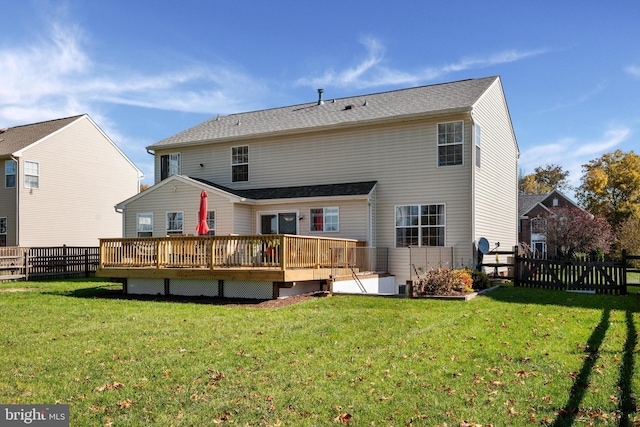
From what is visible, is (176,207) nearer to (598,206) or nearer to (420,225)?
(420,225)

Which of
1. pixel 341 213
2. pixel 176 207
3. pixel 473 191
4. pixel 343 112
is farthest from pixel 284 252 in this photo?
pixel 343 112

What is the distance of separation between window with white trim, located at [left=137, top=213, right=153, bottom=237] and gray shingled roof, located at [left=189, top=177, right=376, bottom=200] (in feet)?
10.7

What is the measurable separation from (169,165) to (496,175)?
46.5 feet

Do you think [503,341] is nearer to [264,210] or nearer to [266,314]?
[266,314]

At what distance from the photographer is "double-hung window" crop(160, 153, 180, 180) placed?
23094 millimetres

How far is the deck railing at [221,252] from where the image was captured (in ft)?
43.6

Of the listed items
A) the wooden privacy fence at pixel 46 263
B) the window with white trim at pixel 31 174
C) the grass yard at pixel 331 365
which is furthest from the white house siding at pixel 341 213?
the window with white trim at pixel 31 174

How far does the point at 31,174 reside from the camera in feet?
87.0

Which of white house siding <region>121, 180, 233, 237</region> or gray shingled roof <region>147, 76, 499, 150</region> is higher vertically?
gray shingled roof <region>147, 76, 499, 150</region>

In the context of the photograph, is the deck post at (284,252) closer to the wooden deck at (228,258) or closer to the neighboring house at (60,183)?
the wooden deck at (228,258)

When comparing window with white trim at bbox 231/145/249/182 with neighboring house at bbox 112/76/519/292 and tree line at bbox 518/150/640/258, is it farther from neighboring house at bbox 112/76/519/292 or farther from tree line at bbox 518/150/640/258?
tree line at bbox 518/150/640/258

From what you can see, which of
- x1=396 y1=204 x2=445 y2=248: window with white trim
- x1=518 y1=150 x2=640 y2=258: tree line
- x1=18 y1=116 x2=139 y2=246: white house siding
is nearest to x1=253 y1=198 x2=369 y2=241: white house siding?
x1=396 y1=204 x2=445 y2=248: window with white trim

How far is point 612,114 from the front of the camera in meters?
29.0

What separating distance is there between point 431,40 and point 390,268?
27.6 ft
